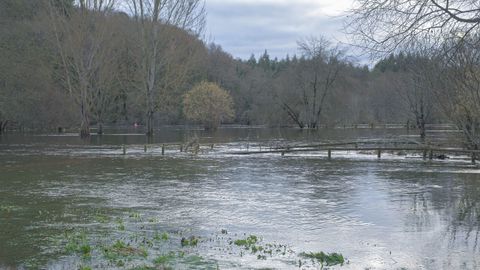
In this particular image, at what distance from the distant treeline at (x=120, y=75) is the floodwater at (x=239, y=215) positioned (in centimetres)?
2565

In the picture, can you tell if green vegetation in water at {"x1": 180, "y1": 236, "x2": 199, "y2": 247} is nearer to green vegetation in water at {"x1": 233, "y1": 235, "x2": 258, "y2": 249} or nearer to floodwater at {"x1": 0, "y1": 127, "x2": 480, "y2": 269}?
floodwater at {"x1": 0, "y1": 127, "x2": 480, "y2": 269}

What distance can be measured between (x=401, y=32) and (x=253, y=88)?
9989 centimetres

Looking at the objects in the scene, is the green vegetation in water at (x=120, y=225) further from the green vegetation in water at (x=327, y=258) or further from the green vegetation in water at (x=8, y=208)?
the green vegetation in water at (x=327, y=258)

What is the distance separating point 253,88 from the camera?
110 m

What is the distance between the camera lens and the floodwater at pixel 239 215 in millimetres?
9289

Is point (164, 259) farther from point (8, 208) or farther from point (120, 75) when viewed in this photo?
point (120, 75)

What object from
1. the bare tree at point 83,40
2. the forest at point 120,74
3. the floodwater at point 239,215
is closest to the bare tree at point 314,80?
the forest at point 120,74

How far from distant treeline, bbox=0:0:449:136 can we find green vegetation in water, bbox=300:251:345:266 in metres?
36.6

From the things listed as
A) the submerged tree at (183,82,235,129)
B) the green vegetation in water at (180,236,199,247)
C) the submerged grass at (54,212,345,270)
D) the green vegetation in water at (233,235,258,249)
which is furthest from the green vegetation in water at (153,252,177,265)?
the submerged tree at (183,82,235,129)

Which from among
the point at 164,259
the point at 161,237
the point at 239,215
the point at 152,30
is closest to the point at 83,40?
the point at 152,30

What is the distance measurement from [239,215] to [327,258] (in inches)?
190

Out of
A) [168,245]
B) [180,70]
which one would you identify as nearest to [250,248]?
[168,245]

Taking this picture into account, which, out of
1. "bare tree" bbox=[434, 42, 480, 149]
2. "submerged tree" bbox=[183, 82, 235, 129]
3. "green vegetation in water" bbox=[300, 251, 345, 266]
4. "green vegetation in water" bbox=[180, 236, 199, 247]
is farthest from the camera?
"submerged tree" bbox=[183, 82, 235, 129]

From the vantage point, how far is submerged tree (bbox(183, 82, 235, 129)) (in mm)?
82875
